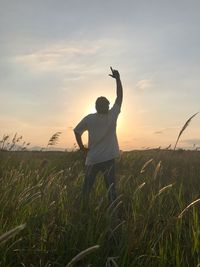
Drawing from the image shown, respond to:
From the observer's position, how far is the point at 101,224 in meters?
4.68

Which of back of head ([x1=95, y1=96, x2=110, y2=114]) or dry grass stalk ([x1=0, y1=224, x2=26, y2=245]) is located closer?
dry grass stalk ([x1=0, y1=224, x2=26, y2=245])

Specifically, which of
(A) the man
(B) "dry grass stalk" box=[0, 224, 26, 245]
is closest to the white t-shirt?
(A) the man

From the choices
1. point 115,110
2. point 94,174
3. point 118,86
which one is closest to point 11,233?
point 94,174

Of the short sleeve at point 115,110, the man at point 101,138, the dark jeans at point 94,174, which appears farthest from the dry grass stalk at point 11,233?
the short sleeve at point 115,110

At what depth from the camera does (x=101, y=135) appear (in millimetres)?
7633

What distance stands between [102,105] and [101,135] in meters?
0.47

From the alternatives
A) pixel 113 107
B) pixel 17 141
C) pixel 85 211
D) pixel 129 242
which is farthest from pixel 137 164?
pixel 129 242

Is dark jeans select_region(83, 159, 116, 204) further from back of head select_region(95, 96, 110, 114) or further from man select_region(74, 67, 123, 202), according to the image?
back of head select_region(95, 96, 110, 114)

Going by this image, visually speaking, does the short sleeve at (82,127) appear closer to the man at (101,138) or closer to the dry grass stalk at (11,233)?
the man at (101,138)

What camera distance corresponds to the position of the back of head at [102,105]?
7.68 meters

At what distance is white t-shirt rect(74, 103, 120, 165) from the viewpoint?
25.0ft

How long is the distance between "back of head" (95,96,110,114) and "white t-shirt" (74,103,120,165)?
66mm

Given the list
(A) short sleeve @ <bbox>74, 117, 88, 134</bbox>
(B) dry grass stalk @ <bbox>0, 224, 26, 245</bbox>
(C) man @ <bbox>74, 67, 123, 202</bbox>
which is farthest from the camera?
(A) short sleeve @ <bbox>74, 117, 88, 134</bbox>

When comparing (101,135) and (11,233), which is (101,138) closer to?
(101,135)
